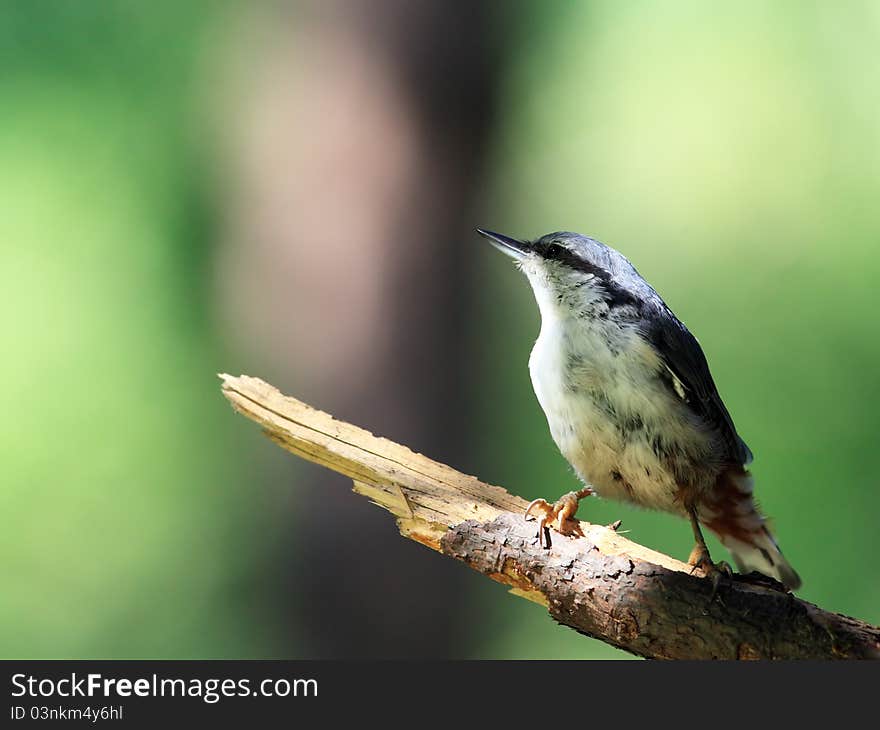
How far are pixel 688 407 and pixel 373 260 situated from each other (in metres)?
2.16

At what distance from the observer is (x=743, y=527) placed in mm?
2811

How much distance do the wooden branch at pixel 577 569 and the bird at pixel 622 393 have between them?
134 mm

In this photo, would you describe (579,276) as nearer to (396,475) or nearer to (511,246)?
(511,246)

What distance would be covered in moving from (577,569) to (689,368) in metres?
0.69

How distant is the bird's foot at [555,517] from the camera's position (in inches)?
91.7

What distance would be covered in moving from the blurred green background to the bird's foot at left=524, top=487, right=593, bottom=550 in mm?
3530

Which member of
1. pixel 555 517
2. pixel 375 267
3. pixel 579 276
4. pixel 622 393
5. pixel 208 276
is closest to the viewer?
pixel 555 517

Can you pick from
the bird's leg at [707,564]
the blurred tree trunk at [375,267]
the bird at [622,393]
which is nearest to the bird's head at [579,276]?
the bird at [622,393]

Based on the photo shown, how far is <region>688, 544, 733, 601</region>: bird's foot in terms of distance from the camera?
83.5 inches

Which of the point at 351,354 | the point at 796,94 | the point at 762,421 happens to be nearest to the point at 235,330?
the point at 351,354

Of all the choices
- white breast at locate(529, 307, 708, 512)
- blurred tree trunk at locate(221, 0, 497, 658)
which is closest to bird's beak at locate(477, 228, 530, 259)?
white breast at locate(529, 307, 708, 512)

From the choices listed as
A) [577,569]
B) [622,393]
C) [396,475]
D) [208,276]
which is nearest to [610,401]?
[622,393]

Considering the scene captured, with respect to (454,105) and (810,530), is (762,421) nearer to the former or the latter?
(810,530)

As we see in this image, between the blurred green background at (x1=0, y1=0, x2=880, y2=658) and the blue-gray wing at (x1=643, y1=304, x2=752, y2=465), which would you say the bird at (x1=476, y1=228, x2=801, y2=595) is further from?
the blurred green background at (x1=0, y1=0, x2=880, y2=658)
